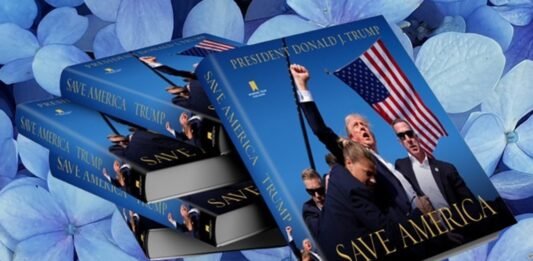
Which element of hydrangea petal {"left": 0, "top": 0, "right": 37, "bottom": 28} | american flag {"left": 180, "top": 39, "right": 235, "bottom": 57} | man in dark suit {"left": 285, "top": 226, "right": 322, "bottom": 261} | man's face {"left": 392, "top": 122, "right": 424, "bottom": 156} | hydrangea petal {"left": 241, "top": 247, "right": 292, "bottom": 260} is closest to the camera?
man in dark suit {"left": 285, "top": 226, "right": 322, "bottom": 261}

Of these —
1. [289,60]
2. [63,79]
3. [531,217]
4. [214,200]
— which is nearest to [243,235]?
[214,200]

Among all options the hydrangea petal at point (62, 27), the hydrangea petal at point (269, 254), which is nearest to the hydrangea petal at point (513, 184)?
the hydrangea petal at point (269, 254)

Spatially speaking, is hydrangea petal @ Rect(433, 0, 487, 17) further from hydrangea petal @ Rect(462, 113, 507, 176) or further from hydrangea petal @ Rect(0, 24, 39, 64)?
hydrangea petal @ Rect(0, 24, 39, 64)

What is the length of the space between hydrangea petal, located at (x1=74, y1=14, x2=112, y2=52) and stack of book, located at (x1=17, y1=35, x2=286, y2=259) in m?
0.25

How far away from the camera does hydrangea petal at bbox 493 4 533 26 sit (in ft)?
4.53

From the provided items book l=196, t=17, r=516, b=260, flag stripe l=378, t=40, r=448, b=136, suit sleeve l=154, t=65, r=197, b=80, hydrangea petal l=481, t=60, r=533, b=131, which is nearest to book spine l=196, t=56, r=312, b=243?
book l=196, t=17, r=516, b=260

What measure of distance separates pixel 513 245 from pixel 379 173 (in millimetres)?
626

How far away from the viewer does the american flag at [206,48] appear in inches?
40.4

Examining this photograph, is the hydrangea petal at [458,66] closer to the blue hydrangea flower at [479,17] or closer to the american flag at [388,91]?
the blue hydrangea flower at [479,17]

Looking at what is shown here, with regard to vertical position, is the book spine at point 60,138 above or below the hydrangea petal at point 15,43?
above

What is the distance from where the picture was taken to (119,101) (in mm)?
915

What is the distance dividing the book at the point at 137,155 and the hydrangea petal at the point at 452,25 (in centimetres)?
58

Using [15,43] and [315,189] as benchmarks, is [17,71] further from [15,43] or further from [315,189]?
[315,189]

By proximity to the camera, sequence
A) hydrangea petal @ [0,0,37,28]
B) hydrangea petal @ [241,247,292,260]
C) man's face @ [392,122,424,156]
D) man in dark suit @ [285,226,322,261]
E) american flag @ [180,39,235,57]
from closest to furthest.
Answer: man in dark suit @ [285,226,322,261] → man's face @ [392,122,424,156] → american flag @ [180,39,235,57] → hydrangea petal @ [0,0,37,28] → hydrangea petal @ [241,247,292,260]
